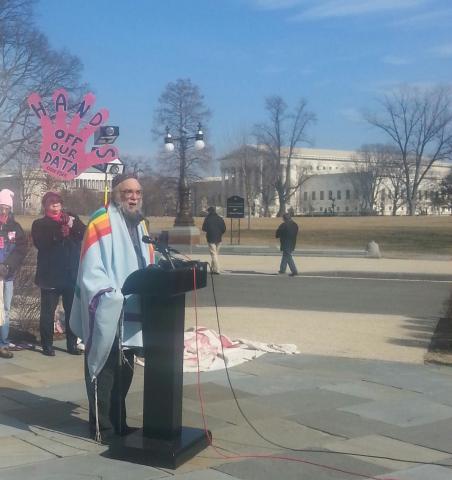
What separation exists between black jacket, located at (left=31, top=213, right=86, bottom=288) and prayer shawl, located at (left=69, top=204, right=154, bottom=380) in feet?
9.42

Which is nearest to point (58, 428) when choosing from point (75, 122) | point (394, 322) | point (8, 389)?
point (8, 389)

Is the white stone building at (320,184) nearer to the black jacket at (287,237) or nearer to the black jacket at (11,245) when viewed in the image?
the black jacket at (287,237)

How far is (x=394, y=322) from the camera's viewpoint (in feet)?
39.0

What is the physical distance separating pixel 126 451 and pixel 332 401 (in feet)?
7.65

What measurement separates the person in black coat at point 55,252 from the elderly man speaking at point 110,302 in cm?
281

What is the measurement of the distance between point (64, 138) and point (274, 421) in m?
3.88

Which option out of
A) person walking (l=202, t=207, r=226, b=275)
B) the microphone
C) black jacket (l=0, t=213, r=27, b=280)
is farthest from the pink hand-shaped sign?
person walking (l=202, t=207, r=226, b=275)

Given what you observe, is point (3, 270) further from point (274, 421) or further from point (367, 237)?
point (367, 237)

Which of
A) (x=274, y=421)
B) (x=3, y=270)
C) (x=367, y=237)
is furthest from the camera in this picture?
(x=367, y=237)

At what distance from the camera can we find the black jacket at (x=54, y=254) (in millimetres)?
8117

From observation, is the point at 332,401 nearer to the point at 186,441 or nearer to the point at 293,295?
the point at 186,441

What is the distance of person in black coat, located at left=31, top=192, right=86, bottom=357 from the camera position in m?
8.11

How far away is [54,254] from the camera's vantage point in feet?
26.9

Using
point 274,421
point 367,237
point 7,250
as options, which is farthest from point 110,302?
point 367,237
